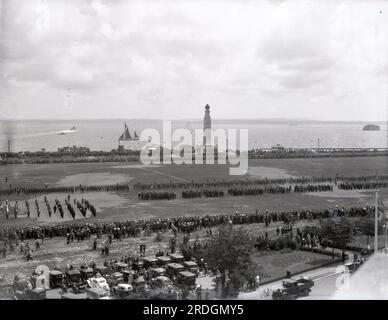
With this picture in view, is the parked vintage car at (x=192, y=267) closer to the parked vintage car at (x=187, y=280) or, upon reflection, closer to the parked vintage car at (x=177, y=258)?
the parked vintage car at (x=177, y=258)

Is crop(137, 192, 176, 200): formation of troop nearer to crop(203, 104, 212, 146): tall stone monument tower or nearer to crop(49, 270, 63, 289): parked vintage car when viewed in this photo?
crop(49, 270, 63, 289): parked vintage car

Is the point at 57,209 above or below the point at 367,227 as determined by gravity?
below

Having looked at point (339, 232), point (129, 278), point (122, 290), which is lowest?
point (129, 278)

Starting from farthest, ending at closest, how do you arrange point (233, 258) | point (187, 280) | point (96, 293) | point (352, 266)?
point (352, 266)
point (233, 258)
point (187, 280)
point (96, 293)

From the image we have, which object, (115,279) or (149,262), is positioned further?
(149,262)

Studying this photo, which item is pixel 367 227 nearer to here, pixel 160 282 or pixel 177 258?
pixel 177 258

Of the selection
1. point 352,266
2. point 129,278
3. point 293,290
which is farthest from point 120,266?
point 352,266

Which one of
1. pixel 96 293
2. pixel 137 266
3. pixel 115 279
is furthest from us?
pixel 137 266

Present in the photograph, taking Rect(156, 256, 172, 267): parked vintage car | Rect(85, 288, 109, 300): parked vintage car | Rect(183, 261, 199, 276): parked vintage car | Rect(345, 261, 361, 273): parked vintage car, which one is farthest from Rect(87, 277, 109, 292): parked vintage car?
Rect(345, 261, 361, 273): parked vintage car
